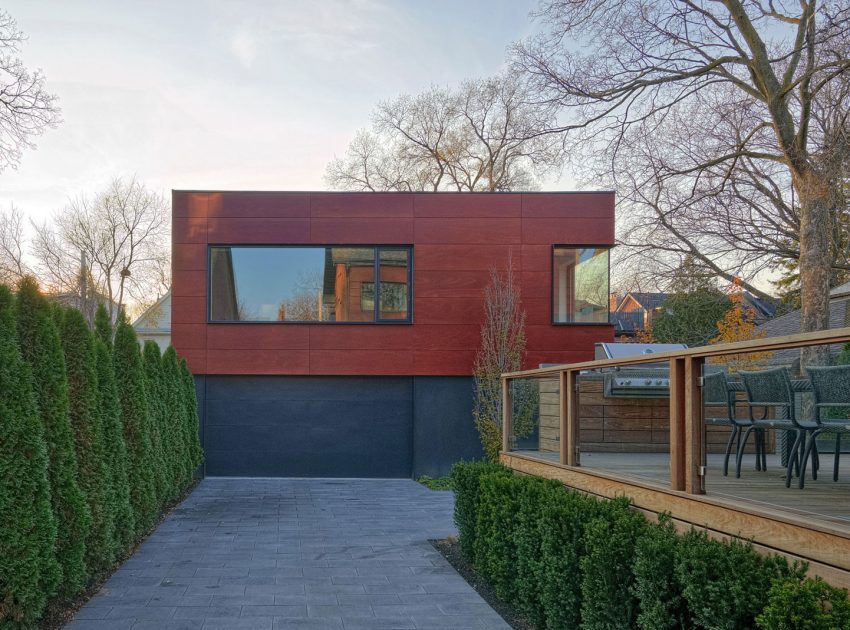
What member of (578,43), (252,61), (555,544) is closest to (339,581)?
(555,544)

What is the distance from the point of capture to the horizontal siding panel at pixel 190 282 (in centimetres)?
1425

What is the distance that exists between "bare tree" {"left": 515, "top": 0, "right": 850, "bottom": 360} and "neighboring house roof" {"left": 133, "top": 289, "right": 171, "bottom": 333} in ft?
67.3

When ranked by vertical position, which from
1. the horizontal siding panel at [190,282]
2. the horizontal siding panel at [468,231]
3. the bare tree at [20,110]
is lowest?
the horizontal siding panel at [190,282]

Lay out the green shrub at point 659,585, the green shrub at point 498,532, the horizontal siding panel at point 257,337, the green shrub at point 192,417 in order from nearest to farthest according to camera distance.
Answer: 1. the green shrub at point 659,585
2. the green shrub at point 498,532
3. the green shrub at point 192,417
4. the horizontal siding panel at point 257,337

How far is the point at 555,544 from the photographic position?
16.2 feet

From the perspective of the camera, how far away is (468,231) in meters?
14.4

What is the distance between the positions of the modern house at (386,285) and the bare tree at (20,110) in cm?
250

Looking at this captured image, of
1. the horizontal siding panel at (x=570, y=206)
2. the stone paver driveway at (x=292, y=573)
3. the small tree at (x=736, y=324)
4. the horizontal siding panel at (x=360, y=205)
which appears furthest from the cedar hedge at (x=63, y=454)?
the small tree at (x=736, y=324)

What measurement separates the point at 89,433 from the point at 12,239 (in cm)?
2344

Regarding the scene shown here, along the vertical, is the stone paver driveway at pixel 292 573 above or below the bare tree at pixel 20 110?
below

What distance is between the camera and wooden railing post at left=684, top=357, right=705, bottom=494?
153 inches

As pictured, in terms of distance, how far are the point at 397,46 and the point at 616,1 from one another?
390 centimetres

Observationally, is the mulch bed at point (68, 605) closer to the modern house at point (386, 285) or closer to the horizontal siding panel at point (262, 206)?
the modern house at point (386, 285)

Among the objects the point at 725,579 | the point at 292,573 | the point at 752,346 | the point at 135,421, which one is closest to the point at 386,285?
the point at 135,421
